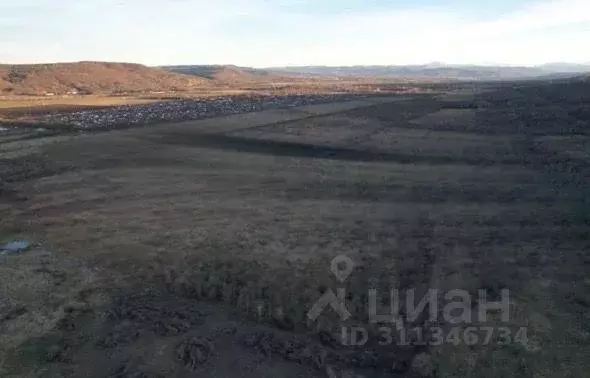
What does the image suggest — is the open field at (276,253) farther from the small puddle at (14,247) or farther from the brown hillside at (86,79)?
the brown hillside at (86,79)

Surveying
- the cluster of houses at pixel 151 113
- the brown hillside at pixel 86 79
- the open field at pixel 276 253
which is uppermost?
the brown hillside at pixel 86 79

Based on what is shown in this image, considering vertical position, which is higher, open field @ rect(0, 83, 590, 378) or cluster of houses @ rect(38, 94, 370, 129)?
cluster of houses @ rect(38, 94, 370, 129)

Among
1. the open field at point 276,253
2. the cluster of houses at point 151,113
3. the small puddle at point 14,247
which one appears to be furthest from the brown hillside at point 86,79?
the small puddle at point 14,247

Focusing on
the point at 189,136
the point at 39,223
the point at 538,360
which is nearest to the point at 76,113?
the point at 189,136

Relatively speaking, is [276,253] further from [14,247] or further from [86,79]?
[86,79]

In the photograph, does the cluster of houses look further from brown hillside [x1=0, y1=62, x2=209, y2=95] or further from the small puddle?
brown hillside [x1=0, y1=62, x2=209, y2=95]

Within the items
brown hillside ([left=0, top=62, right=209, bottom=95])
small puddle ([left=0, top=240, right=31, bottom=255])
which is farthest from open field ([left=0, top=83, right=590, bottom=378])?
brown hillside ([left=0, top=62, right=209, bottom=95])
